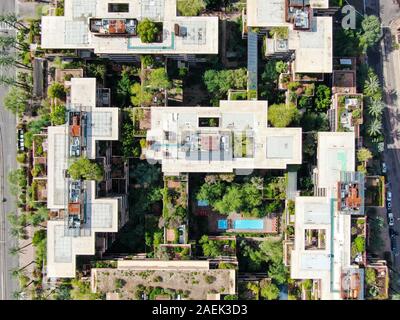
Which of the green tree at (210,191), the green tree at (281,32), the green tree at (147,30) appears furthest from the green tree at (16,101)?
the green tree at (281,32)

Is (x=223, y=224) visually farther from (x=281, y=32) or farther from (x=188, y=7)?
(x=188, y=7)

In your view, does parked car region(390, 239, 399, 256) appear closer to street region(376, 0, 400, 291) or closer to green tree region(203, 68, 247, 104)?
street region(376, 0, 400, 291)

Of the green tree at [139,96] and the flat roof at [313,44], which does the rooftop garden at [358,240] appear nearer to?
the flat roof at [313,44]

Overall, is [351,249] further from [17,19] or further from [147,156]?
[17,19]

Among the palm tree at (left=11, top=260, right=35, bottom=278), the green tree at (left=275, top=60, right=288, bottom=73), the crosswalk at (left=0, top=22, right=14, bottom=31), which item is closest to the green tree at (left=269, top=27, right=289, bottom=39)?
the green tree at (left=275, top=60, right=288, bottom=73)

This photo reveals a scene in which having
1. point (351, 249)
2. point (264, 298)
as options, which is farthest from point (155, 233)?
point (351, 249)

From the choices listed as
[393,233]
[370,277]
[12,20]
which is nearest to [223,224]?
[370,277]
